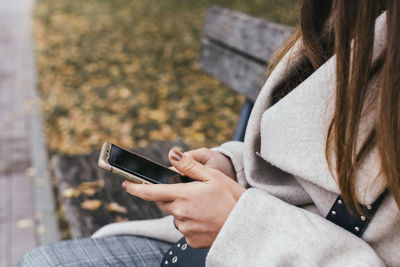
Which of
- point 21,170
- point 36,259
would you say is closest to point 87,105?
point 21,170

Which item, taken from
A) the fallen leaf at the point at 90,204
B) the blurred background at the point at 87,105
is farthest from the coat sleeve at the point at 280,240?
the fallen leaf at the point at 90,204

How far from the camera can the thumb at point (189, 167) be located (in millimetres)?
1074

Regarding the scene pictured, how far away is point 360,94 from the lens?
2.90 feet

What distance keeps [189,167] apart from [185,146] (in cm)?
146

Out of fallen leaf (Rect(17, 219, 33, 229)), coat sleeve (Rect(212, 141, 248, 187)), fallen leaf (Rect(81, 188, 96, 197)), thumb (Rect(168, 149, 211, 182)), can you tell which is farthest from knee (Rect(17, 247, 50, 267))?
fallen leaf (Rect(17, 219, 33, 229))

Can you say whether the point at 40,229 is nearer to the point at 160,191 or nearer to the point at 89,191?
the point at 89,191

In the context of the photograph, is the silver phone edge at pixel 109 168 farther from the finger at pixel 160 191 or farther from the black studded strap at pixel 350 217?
the black studded strap at pixel 350 217

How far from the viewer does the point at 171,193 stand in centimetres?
105

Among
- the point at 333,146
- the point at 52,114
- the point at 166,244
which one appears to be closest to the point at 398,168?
the point at 333,146

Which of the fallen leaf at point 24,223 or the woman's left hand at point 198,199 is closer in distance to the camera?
the woman's left hand at point 198,199

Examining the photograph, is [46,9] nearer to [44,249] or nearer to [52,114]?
[52,114]

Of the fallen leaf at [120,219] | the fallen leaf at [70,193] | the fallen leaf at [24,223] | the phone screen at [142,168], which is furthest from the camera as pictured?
the fallen leaf at [24,223]

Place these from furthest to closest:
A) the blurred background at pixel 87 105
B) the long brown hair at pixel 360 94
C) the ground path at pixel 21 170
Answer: the ground path at pixel 21 170 → the blurred background at pixel 87 105 → the long brown hair at pixel 360 94

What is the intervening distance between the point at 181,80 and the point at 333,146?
5106mm
